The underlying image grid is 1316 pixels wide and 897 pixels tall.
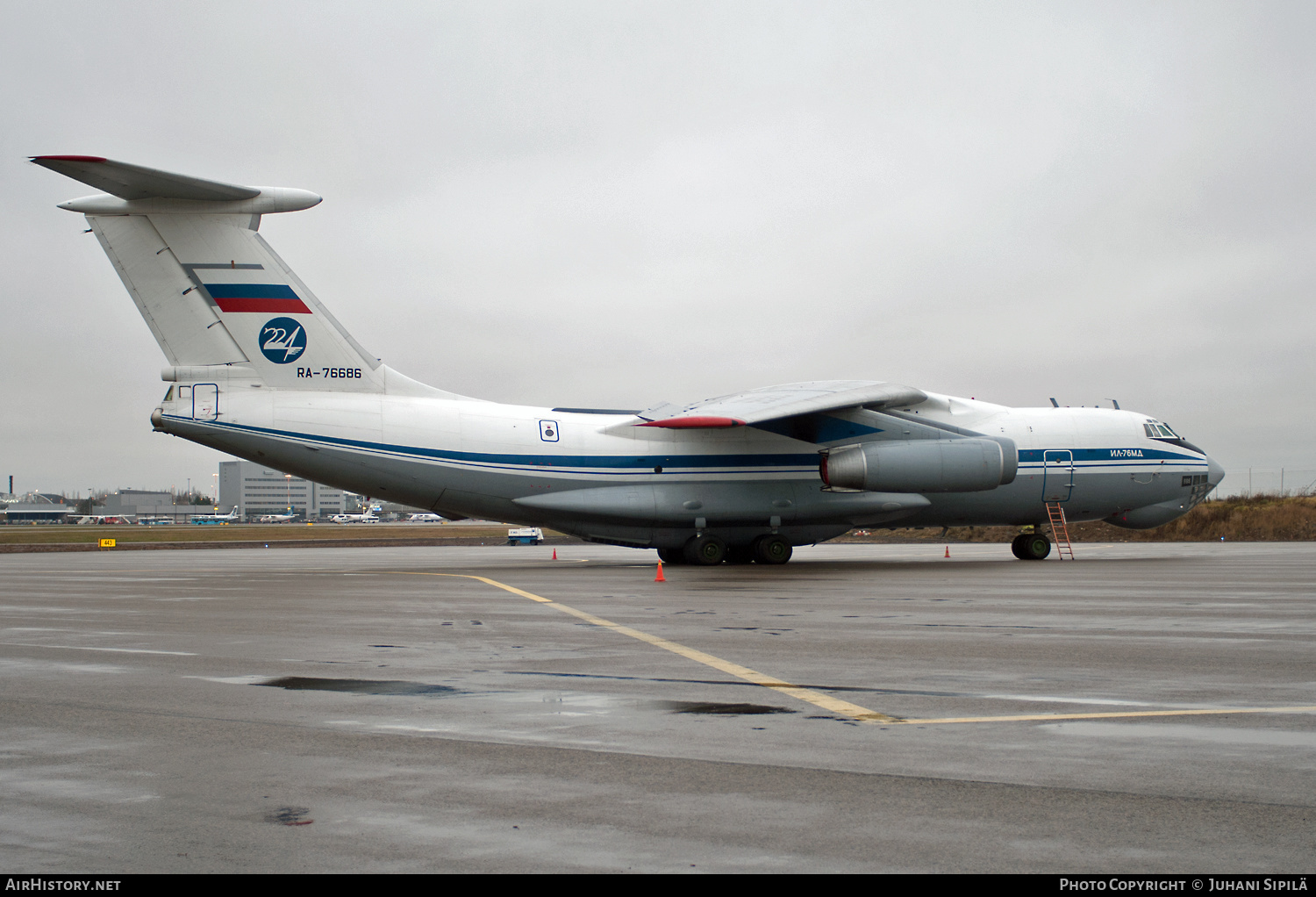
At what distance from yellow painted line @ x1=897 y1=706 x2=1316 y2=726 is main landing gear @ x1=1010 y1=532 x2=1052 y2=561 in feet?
60.5

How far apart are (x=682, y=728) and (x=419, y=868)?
2434 mm

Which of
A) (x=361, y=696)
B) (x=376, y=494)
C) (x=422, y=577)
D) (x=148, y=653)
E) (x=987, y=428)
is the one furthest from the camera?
(x=987, y=428)

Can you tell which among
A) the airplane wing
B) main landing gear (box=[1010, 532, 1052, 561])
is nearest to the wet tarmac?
the airplane wing

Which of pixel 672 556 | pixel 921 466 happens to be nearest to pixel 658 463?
pixel 672 556

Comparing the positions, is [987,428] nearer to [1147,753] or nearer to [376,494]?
[376,494]

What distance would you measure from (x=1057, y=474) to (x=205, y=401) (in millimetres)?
18712

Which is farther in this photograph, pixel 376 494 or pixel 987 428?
pixel 987 428

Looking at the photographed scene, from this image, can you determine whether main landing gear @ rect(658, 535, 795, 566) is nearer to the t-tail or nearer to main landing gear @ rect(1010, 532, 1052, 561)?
main landing gear @ rect(1010, 532, 1052, 561)

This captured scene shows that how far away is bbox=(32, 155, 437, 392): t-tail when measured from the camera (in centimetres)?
1833

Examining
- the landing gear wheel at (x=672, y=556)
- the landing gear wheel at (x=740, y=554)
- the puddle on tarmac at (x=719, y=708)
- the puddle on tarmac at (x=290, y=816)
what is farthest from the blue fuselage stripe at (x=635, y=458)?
the puddle on tarmac at (x=290, y=816)

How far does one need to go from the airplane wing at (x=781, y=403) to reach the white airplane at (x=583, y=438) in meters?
0.07

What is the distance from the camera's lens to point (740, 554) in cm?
2320
